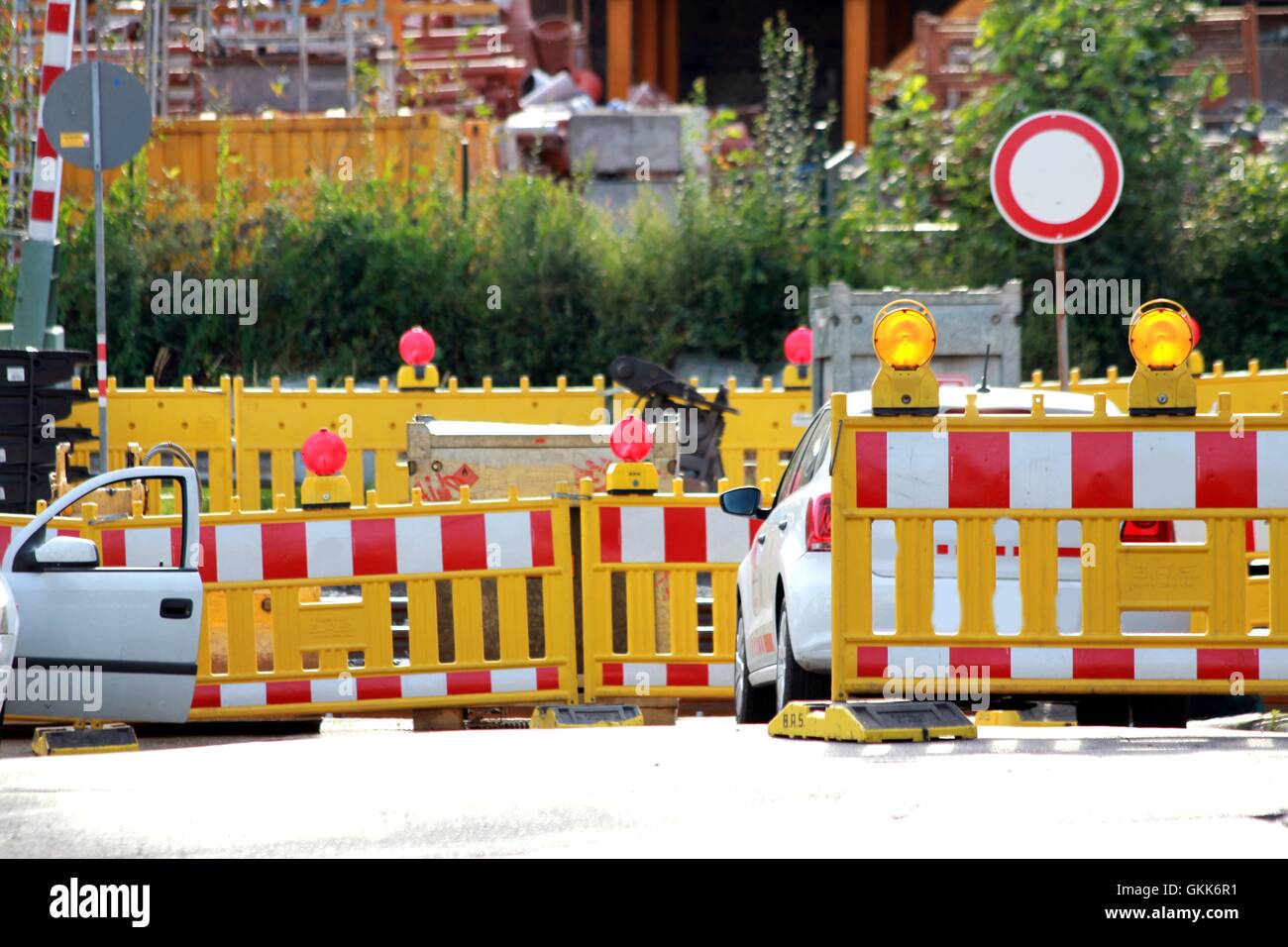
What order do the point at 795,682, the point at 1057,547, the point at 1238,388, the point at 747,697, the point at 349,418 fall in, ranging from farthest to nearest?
the point at 349,418
the point at 1238,388
the point at 747,697
the point at 795,682
the point at 1057,547

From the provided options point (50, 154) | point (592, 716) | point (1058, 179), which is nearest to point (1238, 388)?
point (1058, 179)

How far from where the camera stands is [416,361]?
54.3ft

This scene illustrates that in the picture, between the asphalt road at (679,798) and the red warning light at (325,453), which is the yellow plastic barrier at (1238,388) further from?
the asphalt road at (679,798)

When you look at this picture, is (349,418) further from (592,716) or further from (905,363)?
(905,363)

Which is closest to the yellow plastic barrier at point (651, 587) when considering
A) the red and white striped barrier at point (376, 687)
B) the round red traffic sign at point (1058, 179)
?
the red and white striped barrier at point (376, 687)

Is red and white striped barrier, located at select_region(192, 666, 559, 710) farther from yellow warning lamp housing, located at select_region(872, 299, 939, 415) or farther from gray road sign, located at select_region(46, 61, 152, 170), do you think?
gray road sign, located at select_region(46, 61, 152, 170)

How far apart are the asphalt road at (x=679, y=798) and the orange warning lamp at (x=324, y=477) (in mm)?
2401

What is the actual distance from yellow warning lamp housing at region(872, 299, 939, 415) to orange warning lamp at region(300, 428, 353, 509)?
353 centimetres

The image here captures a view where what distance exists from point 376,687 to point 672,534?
1.56m

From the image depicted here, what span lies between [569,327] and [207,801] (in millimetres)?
15448

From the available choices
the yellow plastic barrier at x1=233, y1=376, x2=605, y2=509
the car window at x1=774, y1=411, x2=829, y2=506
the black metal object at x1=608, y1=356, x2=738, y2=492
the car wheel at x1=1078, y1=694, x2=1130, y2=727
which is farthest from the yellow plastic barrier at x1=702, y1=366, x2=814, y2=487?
the car wheel at x1=1078, y1=694, x2=1130, y2=727

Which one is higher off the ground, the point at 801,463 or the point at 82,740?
the point at 801,463
